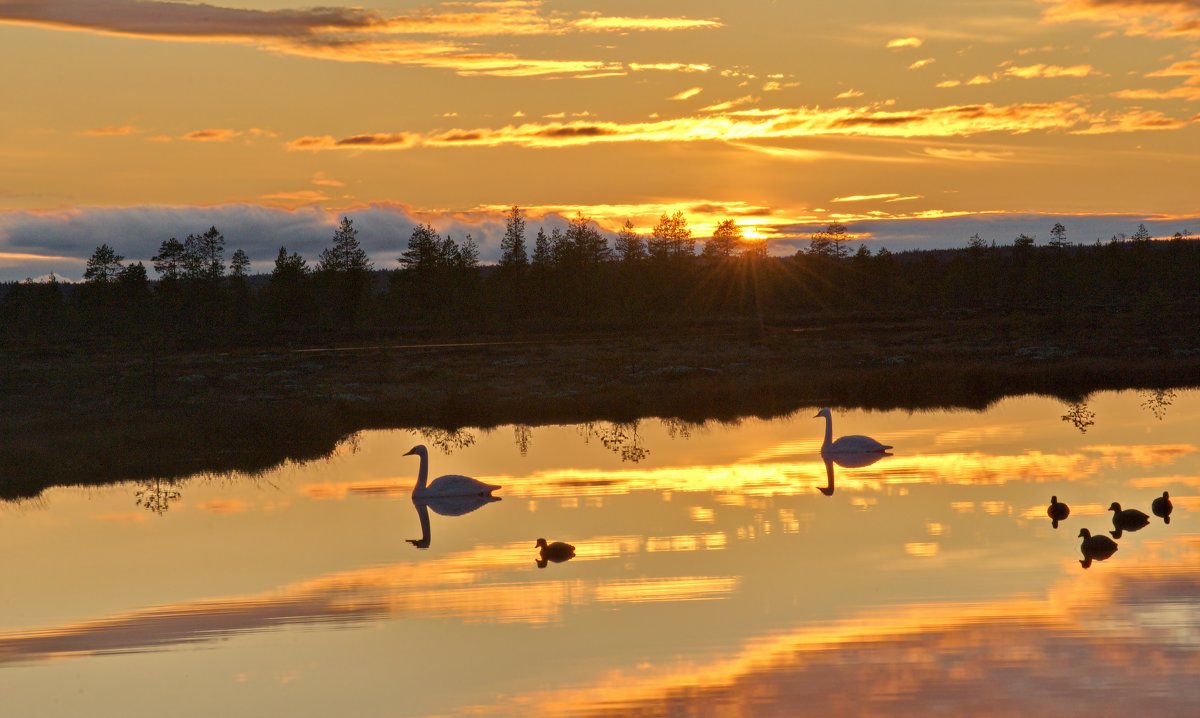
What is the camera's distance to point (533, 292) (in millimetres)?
148250

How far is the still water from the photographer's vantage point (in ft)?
46.8

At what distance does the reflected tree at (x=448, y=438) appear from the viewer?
38625 millimetres

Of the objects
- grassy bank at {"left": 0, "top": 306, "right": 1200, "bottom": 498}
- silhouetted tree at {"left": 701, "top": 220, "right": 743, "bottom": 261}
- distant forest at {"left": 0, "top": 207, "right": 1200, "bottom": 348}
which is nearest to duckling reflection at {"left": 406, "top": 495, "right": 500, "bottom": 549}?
grassy bank at {"left": 0, "top": 306, "right": 1200, "bottom": 498}

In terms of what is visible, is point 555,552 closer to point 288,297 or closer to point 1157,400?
point 1157,400

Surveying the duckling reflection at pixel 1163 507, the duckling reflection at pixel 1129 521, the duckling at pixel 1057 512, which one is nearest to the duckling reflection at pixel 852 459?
the duckling at pixel 1057 512

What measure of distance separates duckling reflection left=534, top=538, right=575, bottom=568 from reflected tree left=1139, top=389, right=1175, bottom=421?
88.6 feet

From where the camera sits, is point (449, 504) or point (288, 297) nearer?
point (449, 504)

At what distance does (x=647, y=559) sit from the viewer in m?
20.9

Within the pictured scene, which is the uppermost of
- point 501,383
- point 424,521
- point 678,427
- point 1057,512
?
point 501,383

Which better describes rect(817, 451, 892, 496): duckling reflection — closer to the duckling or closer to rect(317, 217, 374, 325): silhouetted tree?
the duckling

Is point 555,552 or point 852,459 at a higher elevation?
point 852,459

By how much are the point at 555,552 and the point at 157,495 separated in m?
14.5

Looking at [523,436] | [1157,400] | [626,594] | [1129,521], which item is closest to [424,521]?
[626,594]

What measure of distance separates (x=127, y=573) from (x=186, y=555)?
1.54 m
